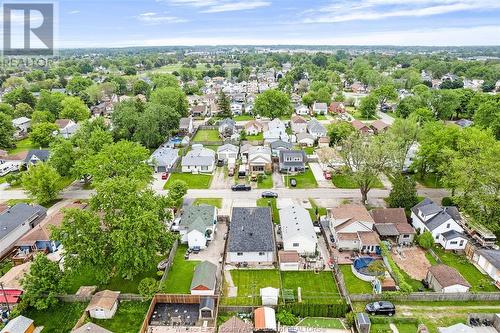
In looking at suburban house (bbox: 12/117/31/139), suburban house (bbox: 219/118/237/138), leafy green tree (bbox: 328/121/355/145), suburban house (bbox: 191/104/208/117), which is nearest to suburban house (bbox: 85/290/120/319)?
leafy green tree (bbox: 328/121/355/145)

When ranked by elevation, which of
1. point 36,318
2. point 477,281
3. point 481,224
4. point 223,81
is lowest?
point 36,318

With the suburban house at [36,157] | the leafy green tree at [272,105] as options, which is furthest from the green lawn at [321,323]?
the leafy green tree at [272,105]

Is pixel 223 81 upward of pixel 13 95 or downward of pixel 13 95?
upward

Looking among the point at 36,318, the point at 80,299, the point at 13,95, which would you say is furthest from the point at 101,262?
the point at 13,95

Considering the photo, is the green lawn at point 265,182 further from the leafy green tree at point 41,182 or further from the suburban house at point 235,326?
the leafy green tree at point 41,182

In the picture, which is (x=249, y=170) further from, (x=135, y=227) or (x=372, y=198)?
(x=135, y=227)

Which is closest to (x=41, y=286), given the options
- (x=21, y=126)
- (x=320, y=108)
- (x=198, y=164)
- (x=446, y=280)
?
(x=198, y=164)
